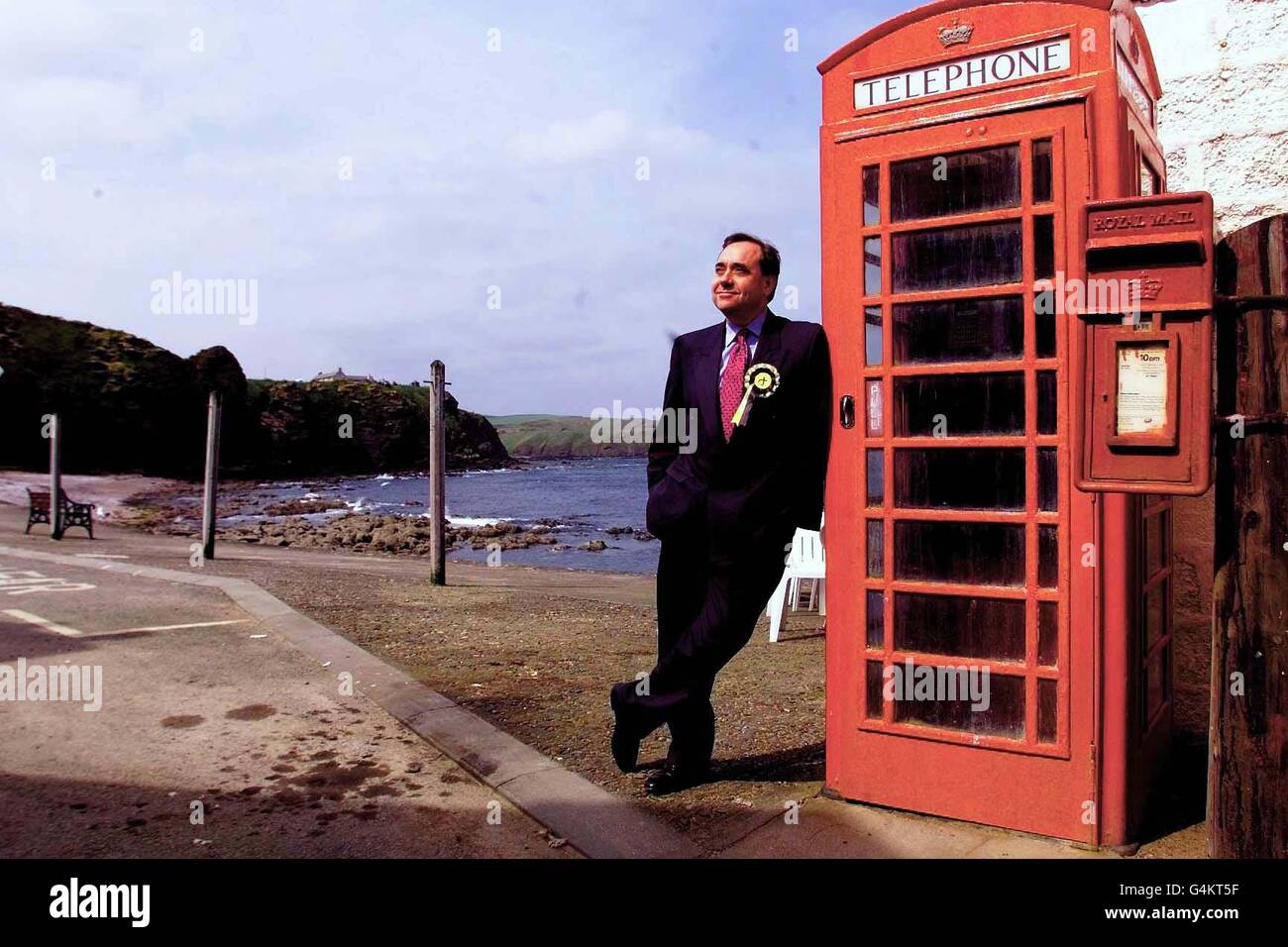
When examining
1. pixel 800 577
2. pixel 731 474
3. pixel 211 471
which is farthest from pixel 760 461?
pixel 211 471

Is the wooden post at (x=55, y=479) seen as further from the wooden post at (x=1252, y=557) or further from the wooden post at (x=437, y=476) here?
the wooden post at (x=1252, y=557)

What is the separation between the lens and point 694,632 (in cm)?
359

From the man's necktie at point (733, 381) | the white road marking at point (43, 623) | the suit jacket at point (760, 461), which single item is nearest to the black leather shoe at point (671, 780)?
the suit jacket at point (760, 461)

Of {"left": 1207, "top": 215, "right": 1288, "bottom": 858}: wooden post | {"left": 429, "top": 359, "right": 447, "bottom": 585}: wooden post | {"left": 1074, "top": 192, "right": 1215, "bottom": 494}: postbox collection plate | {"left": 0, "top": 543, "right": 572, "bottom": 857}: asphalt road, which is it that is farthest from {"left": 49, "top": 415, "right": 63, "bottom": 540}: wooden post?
{"left": 1207, "top": 215, "right": 1288, "bottom": 858}: wooden post

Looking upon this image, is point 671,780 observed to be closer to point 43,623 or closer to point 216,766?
point 216,766

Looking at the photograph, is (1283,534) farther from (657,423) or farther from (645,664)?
(645,664)

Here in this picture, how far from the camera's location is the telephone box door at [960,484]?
315cm

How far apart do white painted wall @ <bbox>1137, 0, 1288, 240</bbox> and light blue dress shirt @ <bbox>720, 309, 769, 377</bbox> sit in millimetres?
1979

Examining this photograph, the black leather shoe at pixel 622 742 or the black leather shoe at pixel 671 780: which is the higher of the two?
the black leather shoe at pixel 622 742

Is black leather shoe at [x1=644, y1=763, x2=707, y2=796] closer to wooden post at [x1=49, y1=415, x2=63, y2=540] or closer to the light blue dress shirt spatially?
the light blue dress shirt

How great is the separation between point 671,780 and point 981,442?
177 centimetres

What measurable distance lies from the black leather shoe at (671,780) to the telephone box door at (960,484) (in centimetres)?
56
